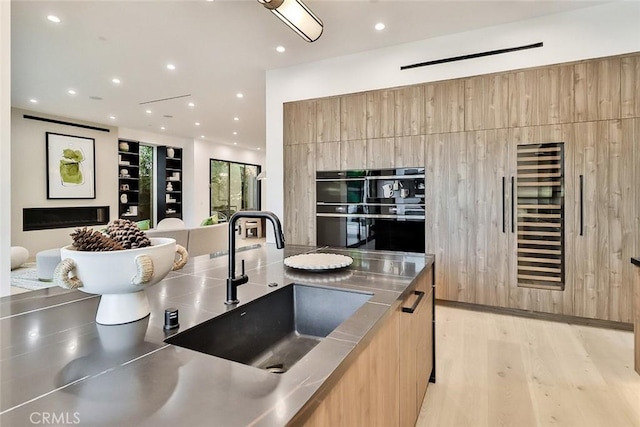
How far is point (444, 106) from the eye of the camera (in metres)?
3.75

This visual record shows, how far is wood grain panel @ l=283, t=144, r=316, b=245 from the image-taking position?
15.0ft

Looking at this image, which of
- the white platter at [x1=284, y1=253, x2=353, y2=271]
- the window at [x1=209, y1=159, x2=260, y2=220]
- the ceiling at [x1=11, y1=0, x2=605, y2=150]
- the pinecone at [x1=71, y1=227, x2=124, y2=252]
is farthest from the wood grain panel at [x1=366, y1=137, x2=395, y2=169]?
the window at [x1=209, y1=159, x2=260, y2=220]

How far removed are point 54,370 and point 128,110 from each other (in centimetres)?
741

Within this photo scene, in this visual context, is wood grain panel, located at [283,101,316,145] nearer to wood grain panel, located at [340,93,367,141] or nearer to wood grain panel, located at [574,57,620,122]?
wood grain panel, located at [340,93,367,141]

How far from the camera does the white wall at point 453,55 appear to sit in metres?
3.13

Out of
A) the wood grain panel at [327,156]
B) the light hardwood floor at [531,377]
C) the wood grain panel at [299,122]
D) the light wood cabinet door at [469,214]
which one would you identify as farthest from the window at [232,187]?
the light hardwood floor at [531,377]

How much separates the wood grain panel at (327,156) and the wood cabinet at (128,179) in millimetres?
6495

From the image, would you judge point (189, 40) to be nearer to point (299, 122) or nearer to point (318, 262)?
point (299, 122)

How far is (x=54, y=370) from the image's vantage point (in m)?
0.67

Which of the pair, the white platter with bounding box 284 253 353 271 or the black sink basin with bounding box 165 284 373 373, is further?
the white platter with bounding box 284 253 353 271

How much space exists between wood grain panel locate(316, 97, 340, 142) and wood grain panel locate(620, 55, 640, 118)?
2862 millimetres

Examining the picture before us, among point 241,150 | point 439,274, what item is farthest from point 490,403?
point 241,150

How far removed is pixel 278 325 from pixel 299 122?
3698 mm

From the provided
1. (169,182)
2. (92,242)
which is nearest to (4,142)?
(92,242)
